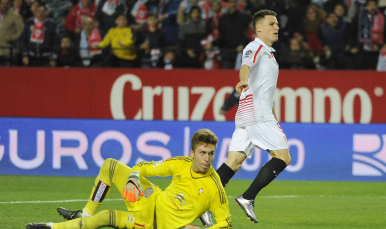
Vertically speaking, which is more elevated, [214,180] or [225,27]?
[225,27]

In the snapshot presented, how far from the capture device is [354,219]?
6.93 meters

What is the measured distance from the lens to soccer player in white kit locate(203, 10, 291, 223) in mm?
6078

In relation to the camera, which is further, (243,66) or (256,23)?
(256,23)

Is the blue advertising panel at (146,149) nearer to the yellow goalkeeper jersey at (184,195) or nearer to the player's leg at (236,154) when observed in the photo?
the player's leg at (236,154)

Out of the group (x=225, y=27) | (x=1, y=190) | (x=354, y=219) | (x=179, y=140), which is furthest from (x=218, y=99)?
(x=354, y=219)

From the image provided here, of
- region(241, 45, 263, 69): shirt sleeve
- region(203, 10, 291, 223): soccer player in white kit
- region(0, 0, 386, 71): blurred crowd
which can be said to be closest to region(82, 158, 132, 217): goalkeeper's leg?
region(203, 10, 291, 223): soccer player in white kit

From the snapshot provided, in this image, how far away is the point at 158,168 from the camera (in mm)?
5039

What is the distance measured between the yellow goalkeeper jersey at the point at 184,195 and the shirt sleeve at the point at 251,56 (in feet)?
4.46

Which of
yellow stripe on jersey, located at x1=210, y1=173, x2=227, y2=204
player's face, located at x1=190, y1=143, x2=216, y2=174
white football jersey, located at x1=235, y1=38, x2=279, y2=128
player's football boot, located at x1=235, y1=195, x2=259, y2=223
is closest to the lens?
player's face, located at x1=190, y1=143, x2=216, y2=174

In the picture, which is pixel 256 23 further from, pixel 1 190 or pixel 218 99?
pixel 218 99

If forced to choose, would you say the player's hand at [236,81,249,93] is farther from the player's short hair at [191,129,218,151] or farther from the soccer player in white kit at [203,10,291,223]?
the player's short hair at [191,129,218,151]

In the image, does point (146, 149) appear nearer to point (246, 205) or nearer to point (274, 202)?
point (274, 202)

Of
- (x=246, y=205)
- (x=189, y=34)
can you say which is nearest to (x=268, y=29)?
(x=246, y=205)

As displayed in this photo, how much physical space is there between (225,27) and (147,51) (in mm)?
1686
